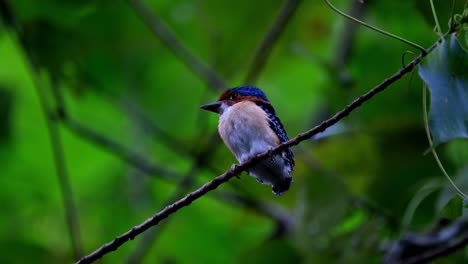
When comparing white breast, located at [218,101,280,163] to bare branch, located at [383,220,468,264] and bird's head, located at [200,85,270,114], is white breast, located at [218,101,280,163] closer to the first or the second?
bird's head, located at [200,85,270,114]

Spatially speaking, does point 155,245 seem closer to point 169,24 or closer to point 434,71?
point 169,24

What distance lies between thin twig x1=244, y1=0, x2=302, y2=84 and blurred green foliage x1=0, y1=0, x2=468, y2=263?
0.24 meters

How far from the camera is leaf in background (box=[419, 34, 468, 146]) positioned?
233cm

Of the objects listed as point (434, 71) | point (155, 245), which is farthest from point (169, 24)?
point (434, 71)

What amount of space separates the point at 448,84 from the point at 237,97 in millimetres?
1770

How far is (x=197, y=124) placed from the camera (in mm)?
6715

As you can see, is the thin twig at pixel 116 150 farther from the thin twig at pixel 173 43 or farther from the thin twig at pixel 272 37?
the thin twig at pixel 272 37

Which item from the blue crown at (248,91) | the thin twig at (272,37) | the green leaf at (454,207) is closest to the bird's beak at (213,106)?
the blue crown at (248,91)

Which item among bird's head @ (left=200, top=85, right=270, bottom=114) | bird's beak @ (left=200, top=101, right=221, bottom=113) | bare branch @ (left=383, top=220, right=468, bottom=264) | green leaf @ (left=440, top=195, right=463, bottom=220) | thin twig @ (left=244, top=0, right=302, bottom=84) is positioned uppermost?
thin twig @ (left=244, top=0, right=302, bottom=84)

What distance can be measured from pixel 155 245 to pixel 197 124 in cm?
113

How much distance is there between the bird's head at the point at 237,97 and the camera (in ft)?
13.1

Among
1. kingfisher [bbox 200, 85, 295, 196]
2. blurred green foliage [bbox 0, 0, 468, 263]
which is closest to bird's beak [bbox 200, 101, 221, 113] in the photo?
kingfisher [bbox 200, 85, 295, 196]

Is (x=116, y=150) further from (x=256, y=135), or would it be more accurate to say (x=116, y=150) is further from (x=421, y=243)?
(x=421, y=243)

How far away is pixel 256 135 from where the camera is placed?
3.72m
